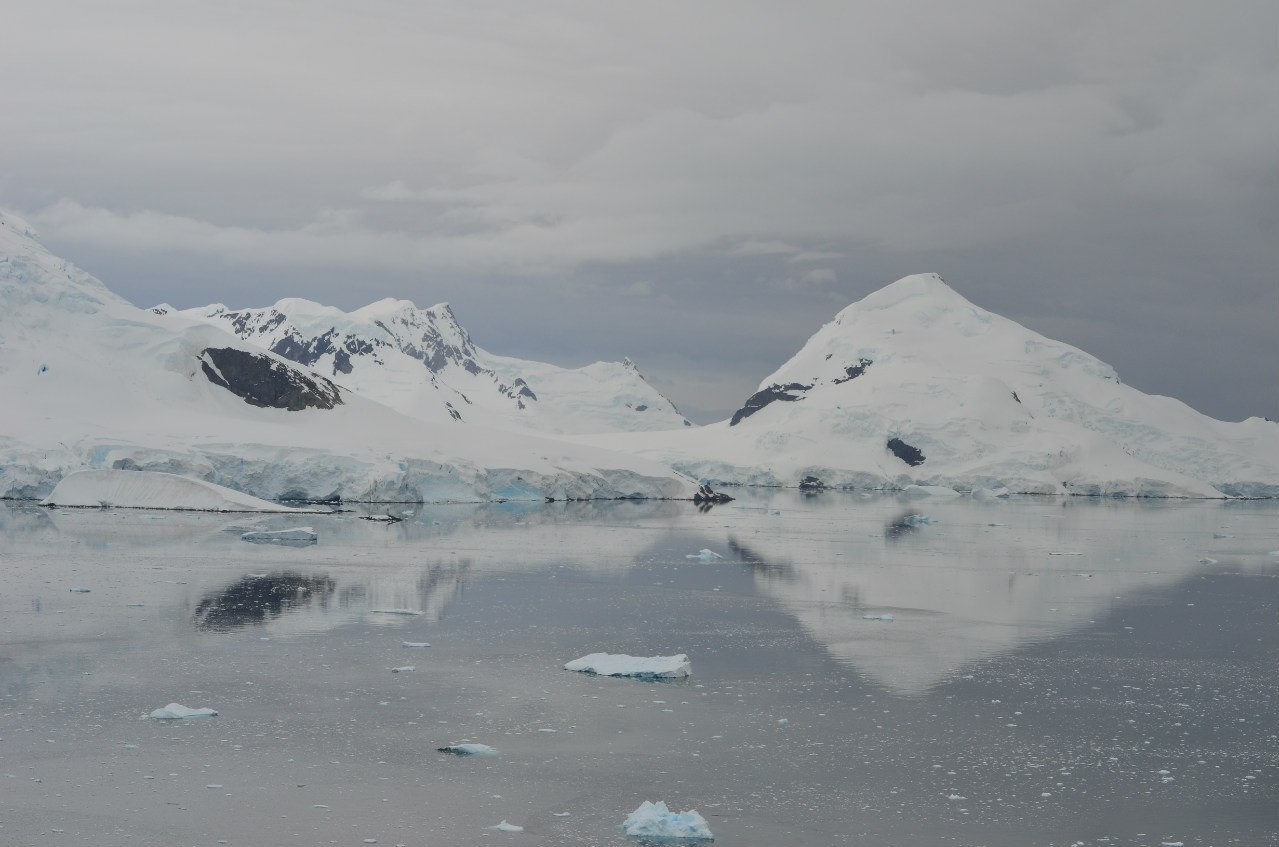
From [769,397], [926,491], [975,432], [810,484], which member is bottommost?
[926,491]

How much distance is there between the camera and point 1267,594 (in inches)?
1035

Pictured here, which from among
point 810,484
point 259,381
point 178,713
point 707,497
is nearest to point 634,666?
point 178,713

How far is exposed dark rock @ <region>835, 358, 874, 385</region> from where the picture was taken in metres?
125

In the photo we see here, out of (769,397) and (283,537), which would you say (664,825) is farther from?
(769,397)

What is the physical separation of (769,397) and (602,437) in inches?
747

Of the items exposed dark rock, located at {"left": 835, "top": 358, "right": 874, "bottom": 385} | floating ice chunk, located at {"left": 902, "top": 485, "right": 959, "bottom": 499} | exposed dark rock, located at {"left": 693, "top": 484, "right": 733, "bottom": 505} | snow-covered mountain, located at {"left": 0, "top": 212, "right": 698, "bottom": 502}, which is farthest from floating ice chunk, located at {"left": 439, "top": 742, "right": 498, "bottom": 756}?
exposed dark rock, located at {"left": 835, "top": 358, "right": 874, "bottom": 385}

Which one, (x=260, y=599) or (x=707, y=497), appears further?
(x=707, y=497)

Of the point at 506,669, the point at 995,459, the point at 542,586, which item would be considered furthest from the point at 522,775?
the point at 995,459

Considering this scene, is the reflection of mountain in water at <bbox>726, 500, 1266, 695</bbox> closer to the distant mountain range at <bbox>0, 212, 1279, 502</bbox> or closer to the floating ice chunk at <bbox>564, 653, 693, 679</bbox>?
the floating ice chunk at <bbox>564, 653, 693, 679</bbox>

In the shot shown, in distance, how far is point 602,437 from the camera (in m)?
136

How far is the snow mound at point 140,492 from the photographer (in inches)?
1676

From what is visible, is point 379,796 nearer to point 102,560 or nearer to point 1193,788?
point 1193,788

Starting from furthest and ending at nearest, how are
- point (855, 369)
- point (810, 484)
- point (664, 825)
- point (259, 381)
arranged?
point (855, 369) < point (810, 484) < point (259, 381) < point (664, 825)

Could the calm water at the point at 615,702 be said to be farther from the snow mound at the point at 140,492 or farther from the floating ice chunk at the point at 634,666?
the snow mound at the point at 140,492
